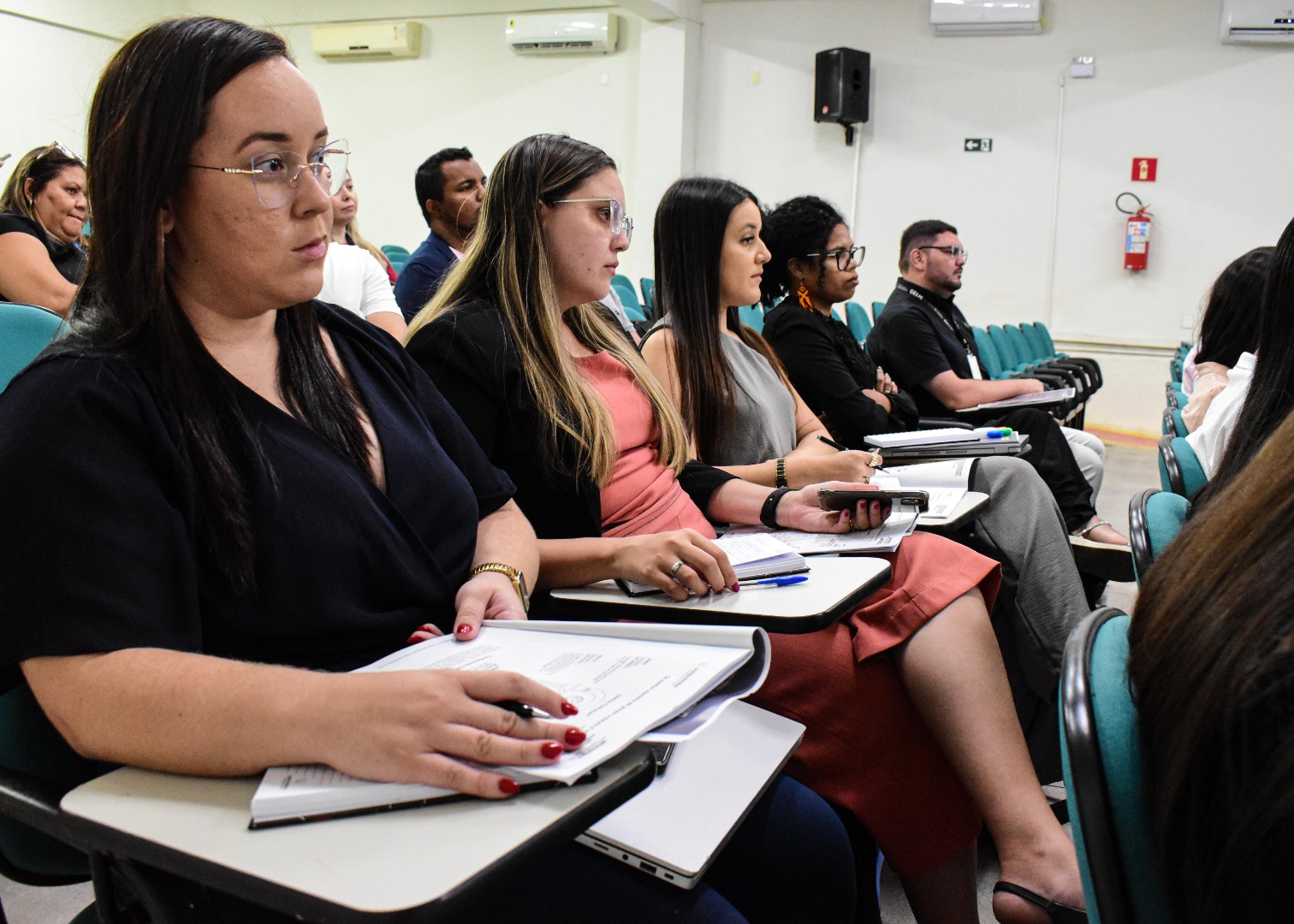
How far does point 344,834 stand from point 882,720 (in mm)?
825

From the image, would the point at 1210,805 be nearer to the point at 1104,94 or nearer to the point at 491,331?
the point at 491,331

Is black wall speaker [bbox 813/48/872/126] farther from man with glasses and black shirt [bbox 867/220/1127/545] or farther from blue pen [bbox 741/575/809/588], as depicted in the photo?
blue pen [bbox 741/575/809/588]

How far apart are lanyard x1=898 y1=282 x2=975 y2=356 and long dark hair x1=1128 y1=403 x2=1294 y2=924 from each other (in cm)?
339

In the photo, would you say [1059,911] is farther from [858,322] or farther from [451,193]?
[858,322]

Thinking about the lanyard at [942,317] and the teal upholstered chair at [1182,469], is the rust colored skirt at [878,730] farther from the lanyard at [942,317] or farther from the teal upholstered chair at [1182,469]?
the lanyard at [942,317]

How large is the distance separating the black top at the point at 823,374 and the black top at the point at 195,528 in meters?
1.78

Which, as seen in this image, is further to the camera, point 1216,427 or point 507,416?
point 1216,427

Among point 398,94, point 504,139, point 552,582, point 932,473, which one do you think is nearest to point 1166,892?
point 552,582

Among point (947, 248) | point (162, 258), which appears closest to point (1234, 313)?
point (947, 248)

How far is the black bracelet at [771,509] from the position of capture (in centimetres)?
170

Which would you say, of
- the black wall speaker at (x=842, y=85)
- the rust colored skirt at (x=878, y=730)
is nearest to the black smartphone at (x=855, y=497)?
the rust colored skirt at (x=878, y=730)

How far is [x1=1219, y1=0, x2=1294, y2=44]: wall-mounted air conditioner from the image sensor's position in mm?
6684

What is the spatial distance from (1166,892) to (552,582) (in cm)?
83

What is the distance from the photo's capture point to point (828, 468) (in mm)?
2004
